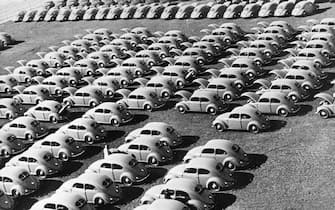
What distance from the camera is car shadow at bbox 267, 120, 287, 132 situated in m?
34.4

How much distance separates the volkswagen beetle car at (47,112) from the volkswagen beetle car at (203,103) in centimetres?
873

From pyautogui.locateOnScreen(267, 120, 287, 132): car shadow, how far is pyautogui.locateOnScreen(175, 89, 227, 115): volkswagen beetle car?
407cm

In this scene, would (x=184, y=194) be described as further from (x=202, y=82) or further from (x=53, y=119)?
(x=53, y=119)

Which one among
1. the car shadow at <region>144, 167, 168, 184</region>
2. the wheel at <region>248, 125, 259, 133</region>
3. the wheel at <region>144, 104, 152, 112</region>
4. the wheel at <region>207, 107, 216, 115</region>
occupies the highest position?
the wheel at <region>248, 125, 259, 133</region>

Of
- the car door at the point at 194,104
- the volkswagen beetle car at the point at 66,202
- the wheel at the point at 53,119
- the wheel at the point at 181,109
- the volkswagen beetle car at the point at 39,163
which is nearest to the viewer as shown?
the volkswagen beetle car at the point at 66,202

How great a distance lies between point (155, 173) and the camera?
1212 inches

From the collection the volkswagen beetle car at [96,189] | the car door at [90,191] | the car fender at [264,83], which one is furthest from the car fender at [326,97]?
the car door at [90,191]

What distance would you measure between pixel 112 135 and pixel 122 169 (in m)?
7.08

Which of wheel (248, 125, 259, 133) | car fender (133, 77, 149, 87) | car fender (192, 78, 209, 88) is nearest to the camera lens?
wheel (248, 125, 259, 133)

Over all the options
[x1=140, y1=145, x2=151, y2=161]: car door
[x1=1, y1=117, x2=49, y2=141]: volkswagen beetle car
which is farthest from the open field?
[x1=1, y1=117, x2=49, y2=141]: volkswagen beetle car

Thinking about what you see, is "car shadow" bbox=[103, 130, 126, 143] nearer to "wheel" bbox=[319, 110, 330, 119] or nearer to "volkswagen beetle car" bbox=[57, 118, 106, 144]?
"volkswagen beetle car" bbox=[57, 118, 106, 144]

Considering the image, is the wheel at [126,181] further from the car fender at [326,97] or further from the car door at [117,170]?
the car fender at [326,97]

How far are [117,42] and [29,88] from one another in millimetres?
12468

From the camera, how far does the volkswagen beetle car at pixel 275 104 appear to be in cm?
3575
